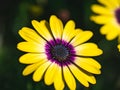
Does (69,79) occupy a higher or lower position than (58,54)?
lower

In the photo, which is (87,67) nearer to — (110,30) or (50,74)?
(50,74)

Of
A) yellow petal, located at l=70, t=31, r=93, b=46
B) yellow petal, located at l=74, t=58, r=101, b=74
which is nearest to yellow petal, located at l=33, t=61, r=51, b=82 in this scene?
yellow petal, located at l=74, t=58, r=101, b=74

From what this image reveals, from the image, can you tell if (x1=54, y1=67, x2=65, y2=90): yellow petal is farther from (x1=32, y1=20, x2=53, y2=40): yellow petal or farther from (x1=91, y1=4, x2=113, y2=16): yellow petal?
(x1=91, y1=4, x2=113, y2=16): yellow petal

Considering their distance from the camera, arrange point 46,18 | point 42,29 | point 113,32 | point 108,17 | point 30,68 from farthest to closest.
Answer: point 46,18 < point 108,17 < point 113,32 < point 42,29 < point 30,68

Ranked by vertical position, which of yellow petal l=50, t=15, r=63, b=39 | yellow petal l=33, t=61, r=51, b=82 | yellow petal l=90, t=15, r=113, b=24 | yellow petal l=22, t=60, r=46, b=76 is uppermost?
yellow petal l=50, t=15, r=63, b=39

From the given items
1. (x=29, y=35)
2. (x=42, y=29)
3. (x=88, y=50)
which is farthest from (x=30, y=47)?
(x=88, y=50)

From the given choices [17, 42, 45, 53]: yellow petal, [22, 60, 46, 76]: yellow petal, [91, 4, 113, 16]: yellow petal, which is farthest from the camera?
[91, 4, 113, 16]: yellow petal

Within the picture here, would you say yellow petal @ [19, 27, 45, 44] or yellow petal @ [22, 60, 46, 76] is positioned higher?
yellow petal @ [19, 27, 45, 44]

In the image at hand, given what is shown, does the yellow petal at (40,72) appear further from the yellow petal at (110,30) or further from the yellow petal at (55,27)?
the yellow petal at (110,30)
